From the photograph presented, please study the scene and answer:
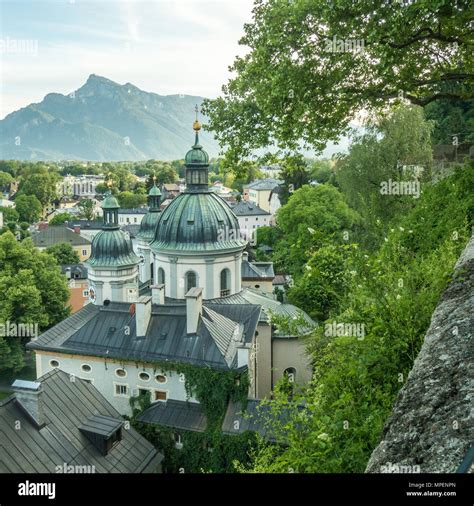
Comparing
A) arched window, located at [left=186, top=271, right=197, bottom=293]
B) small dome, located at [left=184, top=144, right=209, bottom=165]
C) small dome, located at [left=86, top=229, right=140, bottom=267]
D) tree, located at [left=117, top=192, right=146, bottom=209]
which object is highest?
small dome, located at [left=184, top=144, right=209, bottom=165]

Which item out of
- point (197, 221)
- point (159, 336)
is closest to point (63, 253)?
point (197, 221)

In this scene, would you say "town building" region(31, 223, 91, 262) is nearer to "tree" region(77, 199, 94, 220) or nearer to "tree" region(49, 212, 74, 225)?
"tree" region(49, 212, 74, 225)

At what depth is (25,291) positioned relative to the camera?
3578 cm

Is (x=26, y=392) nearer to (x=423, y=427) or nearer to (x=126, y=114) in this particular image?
(x=423, y=427)

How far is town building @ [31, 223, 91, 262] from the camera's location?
6900 centimetres

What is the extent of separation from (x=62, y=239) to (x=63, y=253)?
308 inches

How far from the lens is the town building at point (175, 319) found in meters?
21.2

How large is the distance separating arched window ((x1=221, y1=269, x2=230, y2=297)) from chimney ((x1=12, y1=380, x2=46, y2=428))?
502 inches

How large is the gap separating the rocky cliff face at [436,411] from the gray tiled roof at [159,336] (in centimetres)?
1519

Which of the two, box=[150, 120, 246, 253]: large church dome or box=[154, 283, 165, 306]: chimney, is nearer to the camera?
box=[154, 283, 165, 306]: chimney

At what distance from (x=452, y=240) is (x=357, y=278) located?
2221 mm

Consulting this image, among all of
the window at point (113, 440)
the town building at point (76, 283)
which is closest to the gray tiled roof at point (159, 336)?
the window at point (113, 440)

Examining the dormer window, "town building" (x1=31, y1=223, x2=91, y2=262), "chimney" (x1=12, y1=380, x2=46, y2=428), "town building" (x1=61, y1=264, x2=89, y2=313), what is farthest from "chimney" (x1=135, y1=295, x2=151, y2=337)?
"town building" (x1=31, y1=223, x2=91, y2=262)

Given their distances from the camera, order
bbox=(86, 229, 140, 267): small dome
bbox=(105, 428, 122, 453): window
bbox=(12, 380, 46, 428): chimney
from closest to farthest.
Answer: bbox=(12, 380, 46, 428): chimney < bbox=(105, 428, 122, 453): window < bbox=(86, 229, 140, 267): small dome
